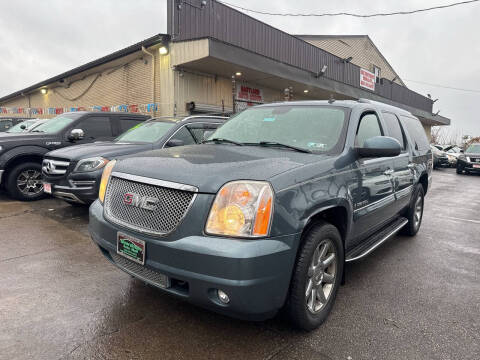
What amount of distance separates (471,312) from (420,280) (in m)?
0.63

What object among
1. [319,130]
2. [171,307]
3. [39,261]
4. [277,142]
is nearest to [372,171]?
[319,130]

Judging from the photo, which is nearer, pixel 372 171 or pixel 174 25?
pixel 372 171

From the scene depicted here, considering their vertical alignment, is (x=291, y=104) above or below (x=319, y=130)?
Answer: above

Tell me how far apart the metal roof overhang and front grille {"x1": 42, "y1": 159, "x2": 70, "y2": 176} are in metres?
5.61

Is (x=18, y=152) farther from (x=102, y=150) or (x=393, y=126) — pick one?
(x=393, y=126)

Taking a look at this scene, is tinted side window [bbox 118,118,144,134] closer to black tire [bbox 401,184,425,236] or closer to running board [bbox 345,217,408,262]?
running board [bbox 345,217,408,262]

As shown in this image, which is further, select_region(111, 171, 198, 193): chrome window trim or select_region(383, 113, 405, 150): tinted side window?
select_region(383, 113, 405, 150): tinted side window

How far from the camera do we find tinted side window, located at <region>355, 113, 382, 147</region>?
3143 mm

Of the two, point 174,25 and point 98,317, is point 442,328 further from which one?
point 174,25

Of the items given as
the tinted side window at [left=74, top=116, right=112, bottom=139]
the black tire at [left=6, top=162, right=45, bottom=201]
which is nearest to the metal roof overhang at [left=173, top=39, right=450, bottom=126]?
the tinted side window at [left=74, top=116, right=112, bottom=139]

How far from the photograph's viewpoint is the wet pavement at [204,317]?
2.20 m

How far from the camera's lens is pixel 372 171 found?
10.4 ft

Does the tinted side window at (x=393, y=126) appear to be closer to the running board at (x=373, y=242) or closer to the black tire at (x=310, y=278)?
the running board at (x=373, y=242)

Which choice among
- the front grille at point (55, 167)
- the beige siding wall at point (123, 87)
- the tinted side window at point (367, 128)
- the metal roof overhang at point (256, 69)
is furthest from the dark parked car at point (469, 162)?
the front grille at point (55, 167)
